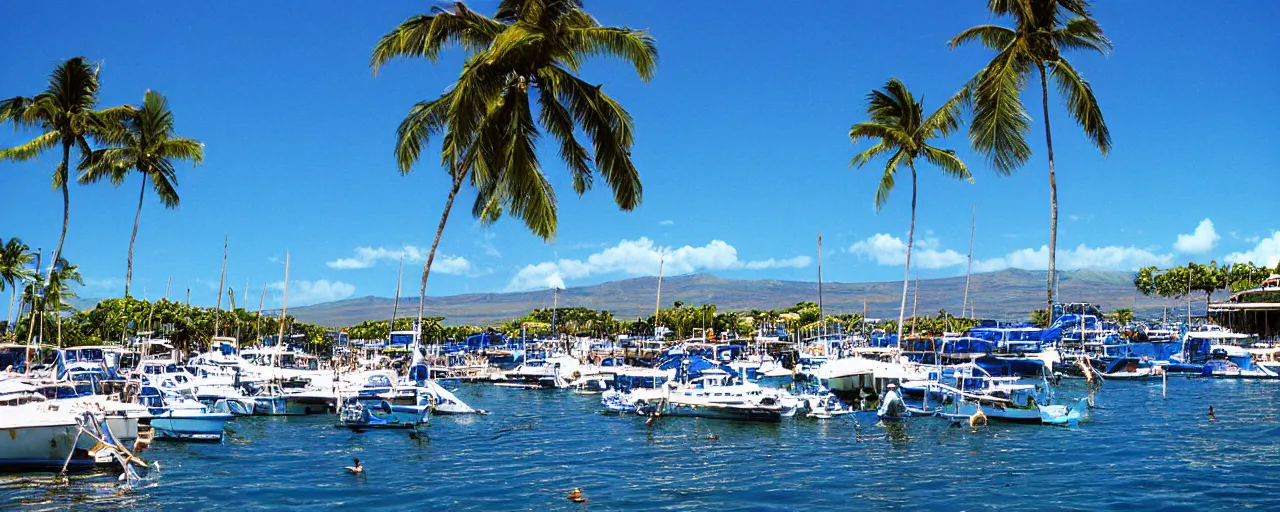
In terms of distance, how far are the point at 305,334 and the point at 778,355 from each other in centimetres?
4660

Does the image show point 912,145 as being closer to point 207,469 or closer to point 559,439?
point 559,439

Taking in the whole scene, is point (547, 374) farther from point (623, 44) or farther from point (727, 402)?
point (623, 44)

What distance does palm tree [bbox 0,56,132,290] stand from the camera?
141 ft

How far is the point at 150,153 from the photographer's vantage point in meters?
52.4

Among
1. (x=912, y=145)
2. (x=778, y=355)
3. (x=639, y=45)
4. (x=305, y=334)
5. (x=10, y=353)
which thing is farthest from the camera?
(x=305, y=334)

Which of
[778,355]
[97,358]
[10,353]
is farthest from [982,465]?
[778,355]

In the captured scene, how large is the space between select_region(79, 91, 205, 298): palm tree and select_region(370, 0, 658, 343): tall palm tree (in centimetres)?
2590

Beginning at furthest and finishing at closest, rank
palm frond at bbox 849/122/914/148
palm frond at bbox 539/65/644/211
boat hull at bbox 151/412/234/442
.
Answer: palm frond at bbox 849/122/914/148, boat hull at bbox 151/412/234/442, palm frond at bbox 539/65/644/211

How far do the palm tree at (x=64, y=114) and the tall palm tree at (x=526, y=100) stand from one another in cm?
2006

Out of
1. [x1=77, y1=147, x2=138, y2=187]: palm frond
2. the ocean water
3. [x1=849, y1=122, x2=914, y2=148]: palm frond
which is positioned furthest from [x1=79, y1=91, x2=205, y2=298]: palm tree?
[x1=849, y1=122, x2=914, y2=148]: palm frond

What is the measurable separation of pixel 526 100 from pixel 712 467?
12589 mm

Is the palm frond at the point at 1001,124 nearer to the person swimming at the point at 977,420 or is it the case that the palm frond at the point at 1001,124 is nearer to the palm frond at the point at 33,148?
the person swimming at the point at 977,420

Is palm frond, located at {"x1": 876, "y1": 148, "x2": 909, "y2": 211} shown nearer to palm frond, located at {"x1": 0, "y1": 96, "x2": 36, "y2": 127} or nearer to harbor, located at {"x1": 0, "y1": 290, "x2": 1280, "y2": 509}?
harbor, located at {"x1": 0, "y1": 290, "x2": 1280, "y2": 509}

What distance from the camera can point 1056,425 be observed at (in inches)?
1458
